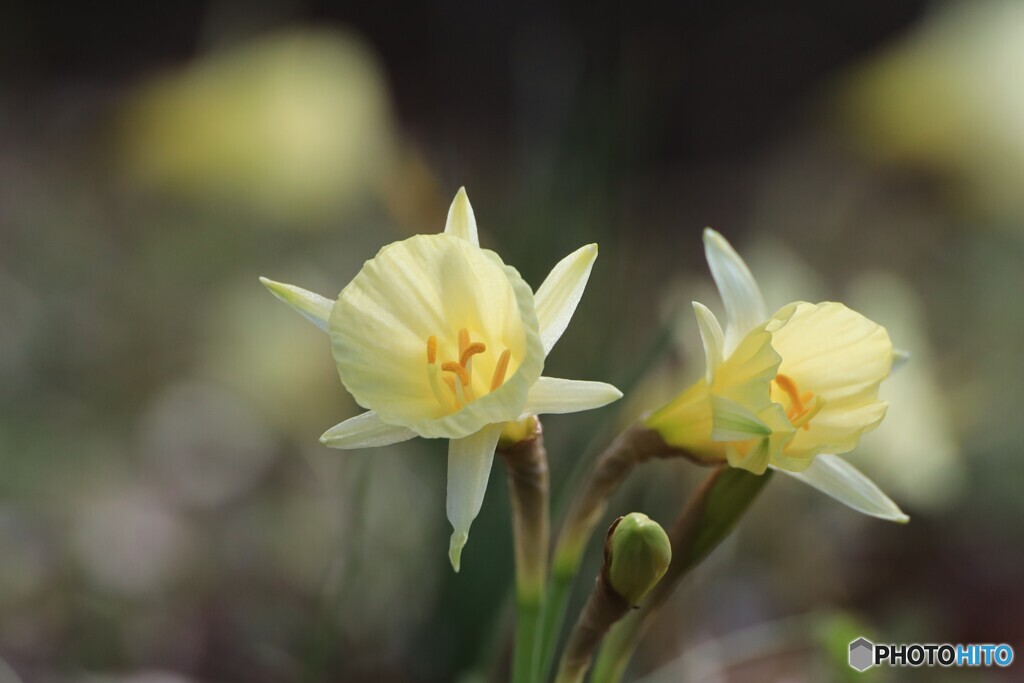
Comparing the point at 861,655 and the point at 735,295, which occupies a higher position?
the point at 735,295

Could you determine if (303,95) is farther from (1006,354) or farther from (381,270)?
(1006,354)

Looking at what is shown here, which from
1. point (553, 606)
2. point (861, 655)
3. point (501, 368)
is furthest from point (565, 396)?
point (861, 655)

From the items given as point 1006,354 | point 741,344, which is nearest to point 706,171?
point 1006,354

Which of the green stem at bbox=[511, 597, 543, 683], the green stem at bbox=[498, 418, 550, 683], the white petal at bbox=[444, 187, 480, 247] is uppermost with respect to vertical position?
the white petal at bbox=[444, 187, 480, 247]

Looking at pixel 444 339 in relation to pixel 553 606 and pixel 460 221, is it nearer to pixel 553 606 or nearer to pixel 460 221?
pixel 460 221

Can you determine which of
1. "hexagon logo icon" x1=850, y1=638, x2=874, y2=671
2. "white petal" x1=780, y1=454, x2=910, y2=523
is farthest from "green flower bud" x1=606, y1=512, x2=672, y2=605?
"hexagon logo icon" x1=850, y1=638, x2=874, y2=671

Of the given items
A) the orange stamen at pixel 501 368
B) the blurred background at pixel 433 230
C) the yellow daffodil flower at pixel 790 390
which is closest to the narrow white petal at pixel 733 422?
the yellow daffodil flower at pixel 790 390

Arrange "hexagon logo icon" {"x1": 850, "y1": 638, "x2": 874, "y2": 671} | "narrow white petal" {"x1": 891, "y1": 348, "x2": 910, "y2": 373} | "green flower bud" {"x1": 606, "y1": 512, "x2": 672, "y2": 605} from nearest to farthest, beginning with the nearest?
"green flower bud" {"x1": 606, "y1": 512, "x2": 672, "y2": 605}, "narrow white petal" {"x1": 891, "y1": 348, "x2": 910, "y2": 373}, "hexagon logo icon" {"x1": 850, "y1": 638, "x2": 874, "y2": 671}

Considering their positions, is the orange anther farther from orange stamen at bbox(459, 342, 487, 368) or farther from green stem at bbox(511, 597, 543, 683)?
green stem at bbox(511, 597, 543, 683)
